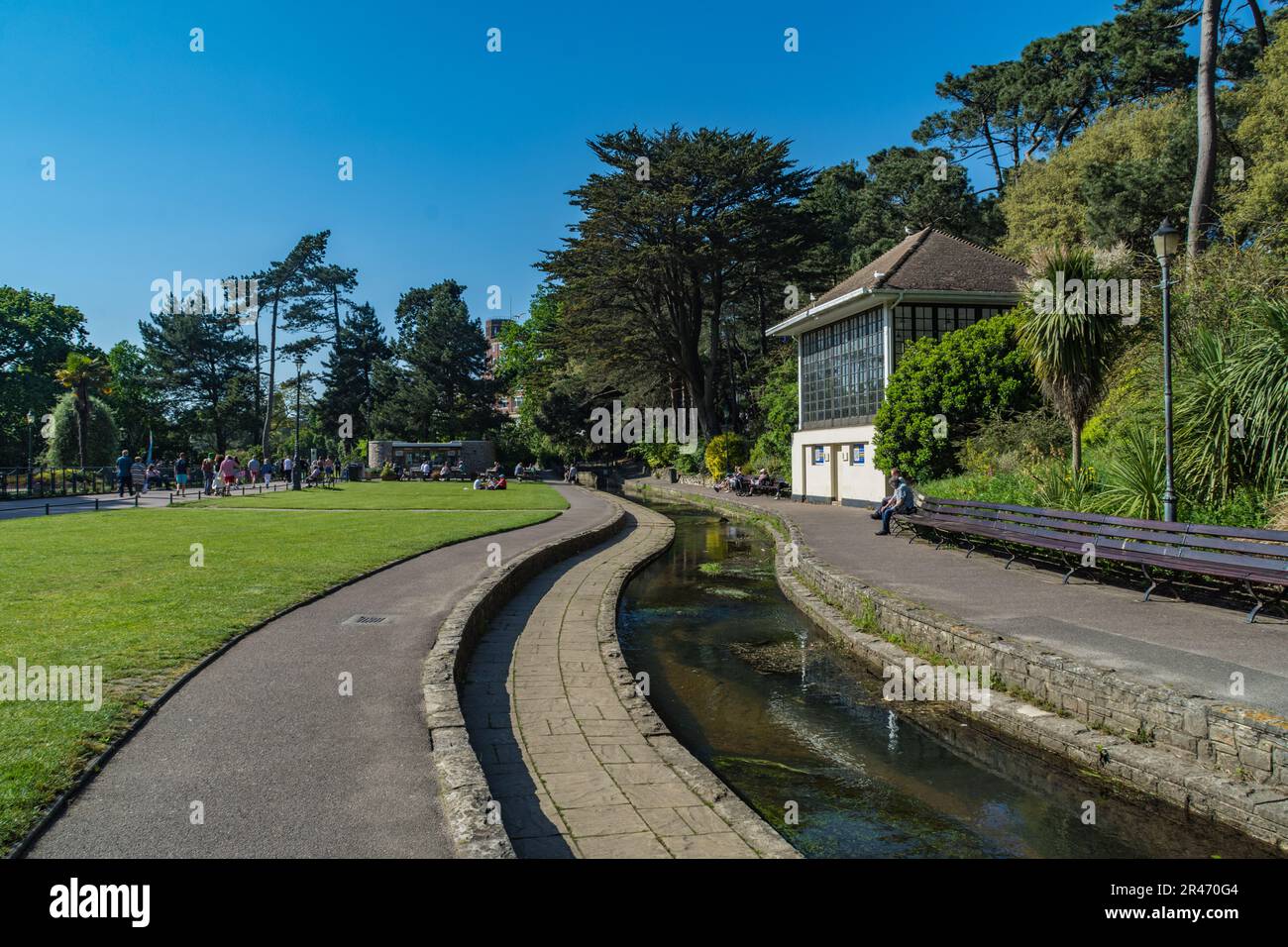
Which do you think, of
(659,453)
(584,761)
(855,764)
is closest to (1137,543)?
(855,764)

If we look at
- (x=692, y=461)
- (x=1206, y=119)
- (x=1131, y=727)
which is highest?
(x=1206, y=119)

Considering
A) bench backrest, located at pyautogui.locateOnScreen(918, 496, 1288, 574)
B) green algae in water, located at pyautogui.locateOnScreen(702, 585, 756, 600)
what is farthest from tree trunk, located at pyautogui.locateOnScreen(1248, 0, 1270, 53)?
green algae in water, located at pyautogui.locateOnScreen(702, 585, 756, 600)

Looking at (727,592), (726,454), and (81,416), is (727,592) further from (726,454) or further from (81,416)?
(81,416)

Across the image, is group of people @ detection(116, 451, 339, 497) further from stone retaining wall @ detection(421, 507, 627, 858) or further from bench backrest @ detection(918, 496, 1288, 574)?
bench backrest @ detection(918, 496, 1288, 574)

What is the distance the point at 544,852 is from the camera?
4.41 metres

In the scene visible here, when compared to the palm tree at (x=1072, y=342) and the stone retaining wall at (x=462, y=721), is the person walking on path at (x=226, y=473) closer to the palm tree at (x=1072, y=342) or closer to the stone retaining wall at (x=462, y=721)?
the stone retaining wall at (x=462, y=721)

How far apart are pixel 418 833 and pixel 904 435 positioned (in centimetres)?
1983

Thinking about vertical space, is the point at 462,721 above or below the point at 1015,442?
below

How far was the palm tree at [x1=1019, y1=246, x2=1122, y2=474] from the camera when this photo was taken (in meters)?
15.0

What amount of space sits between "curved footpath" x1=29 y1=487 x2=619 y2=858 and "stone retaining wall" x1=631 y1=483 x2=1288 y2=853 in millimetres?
4820

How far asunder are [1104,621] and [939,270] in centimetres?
1862

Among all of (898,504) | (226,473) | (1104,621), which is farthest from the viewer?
(226,473)

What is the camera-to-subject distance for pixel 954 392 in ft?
69.3

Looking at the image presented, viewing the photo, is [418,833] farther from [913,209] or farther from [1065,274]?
[913,209]
